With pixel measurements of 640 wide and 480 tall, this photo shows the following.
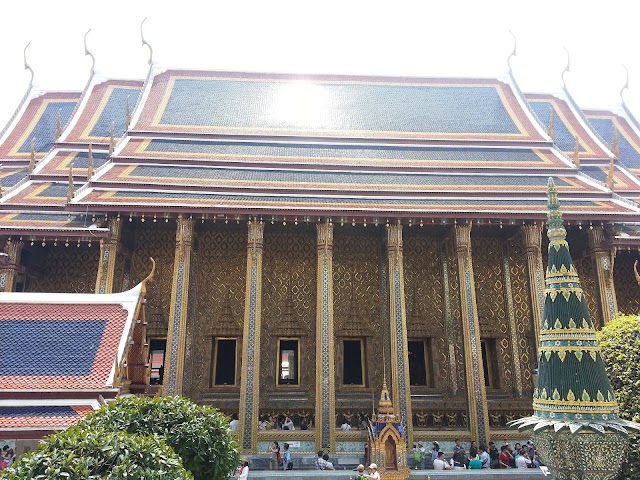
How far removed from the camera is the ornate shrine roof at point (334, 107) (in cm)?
1645

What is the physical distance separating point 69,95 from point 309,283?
12.9 m

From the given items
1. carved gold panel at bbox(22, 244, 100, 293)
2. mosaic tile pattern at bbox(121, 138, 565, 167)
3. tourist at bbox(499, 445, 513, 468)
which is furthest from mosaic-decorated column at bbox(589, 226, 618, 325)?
carved gold panel at bbox(22, 244, 100, 293)

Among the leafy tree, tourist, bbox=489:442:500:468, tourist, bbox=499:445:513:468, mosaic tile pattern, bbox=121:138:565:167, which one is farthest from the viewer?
mosaic tile pattern, bbox=121:138:565:167

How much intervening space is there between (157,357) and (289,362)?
3475 millimetres

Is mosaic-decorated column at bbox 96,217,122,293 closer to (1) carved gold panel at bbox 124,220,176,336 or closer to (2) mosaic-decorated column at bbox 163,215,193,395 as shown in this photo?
(1) carved gold panel at bbox 124,220,176,336

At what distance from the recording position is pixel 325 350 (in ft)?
36.8

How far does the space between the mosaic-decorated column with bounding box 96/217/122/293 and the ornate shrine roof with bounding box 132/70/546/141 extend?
4.84m

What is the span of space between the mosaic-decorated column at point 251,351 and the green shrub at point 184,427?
6.20 metres

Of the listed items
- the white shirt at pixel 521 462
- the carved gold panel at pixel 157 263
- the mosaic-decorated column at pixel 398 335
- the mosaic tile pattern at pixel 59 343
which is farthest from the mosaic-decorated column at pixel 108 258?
the white shirt at pixel 521 462

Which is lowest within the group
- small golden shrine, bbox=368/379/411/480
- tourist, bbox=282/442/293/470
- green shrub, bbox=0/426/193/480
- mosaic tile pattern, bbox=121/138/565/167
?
tourist, bbox=282/442/293/470

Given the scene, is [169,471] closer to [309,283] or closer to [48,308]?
[48,308]

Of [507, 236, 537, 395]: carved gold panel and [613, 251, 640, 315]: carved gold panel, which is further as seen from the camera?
[613, 251, 640, 315]: carved gold panel

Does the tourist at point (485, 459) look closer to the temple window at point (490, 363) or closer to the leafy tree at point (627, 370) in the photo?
the temple window at point (490, 363)

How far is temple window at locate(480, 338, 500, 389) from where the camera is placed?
526 inches
